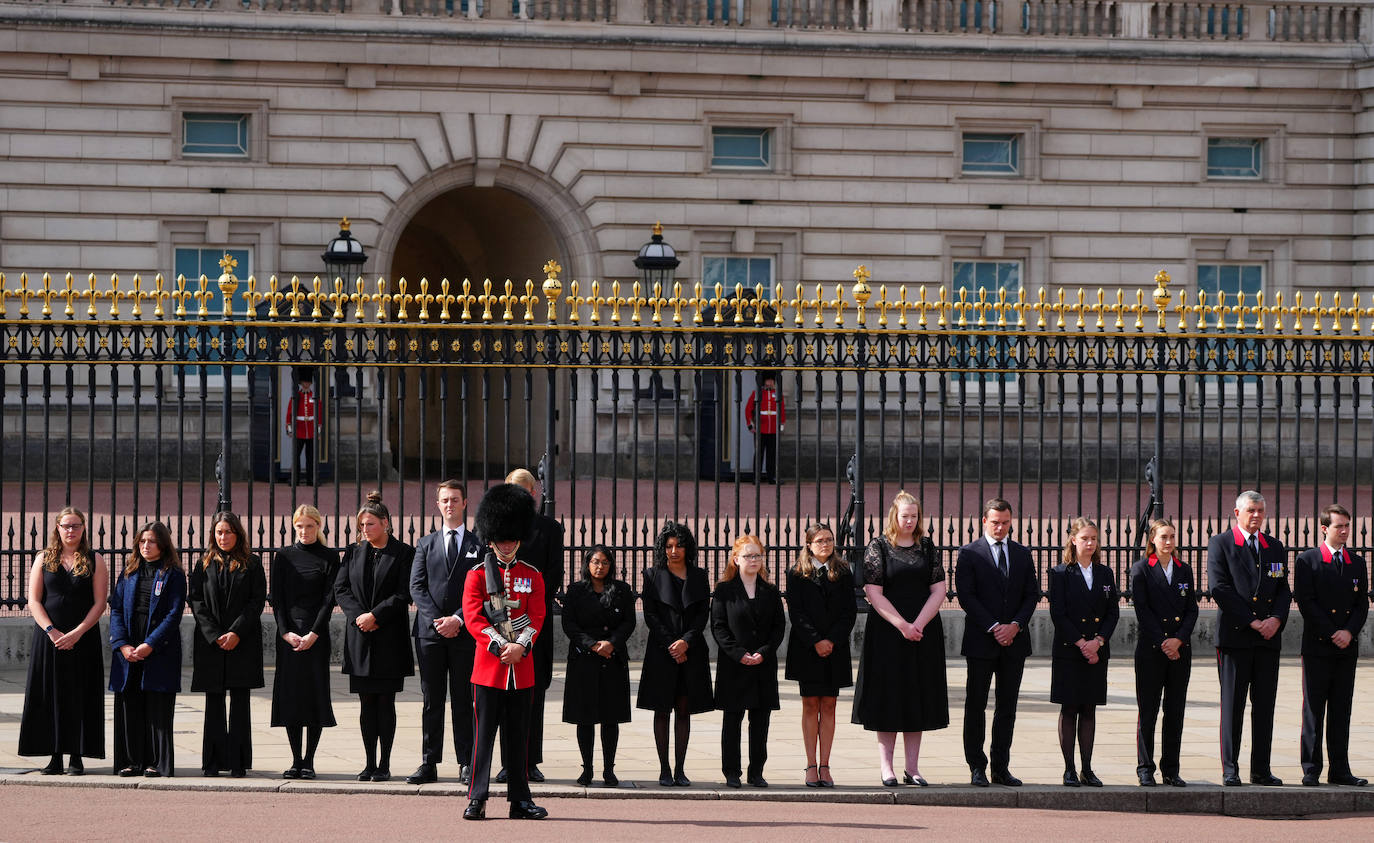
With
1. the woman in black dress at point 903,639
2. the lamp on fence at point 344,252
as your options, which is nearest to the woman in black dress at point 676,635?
the woman in black dress at point 903,639

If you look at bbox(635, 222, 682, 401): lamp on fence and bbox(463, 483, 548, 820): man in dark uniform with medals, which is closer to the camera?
bbox(463, 483, 548, 820): man in dark uniform with medals

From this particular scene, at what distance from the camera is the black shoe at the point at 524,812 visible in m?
9.63

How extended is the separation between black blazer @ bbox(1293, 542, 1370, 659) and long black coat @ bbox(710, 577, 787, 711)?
2.83 m

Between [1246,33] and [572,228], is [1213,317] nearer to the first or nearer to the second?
[1246,33]

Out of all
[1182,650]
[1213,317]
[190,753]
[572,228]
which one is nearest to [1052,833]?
[1182,650]

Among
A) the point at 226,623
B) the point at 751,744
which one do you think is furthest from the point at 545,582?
the point at 226,623

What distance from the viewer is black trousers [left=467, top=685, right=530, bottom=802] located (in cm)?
959

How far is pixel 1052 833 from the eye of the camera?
9.53 metres

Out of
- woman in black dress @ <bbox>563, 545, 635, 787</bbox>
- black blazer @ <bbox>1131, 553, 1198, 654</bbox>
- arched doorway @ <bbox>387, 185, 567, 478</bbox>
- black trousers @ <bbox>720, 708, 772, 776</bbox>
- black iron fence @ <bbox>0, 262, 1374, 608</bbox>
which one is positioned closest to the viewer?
black trousers @ <bbox>720, 708, 772, 776</bbox>

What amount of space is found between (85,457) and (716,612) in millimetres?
16220

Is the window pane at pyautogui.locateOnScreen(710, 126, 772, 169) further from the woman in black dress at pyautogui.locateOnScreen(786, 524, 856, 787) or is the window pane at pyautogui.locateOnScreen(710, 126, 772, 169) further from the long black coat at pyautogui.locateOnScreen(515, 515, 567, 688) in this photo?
the woman in black dress at pyautogui.locateOnScreen(786, 524, 856, 787)

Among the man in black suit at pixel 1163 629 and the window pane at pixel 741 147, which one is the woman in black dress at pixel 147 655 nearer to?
the man in black suit at pixel 1163 629

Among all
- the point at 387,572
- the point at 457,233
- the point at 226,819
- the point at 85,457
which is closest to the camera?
the point at 226,819

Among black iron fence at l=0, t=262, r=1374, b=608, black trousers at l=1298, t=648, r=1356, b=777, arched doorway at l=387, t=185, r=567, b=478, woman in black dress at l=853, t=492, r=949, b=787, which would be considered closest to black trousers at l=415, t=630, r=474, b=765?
woman in black dress at l=853, t=492, r=949, b=787
